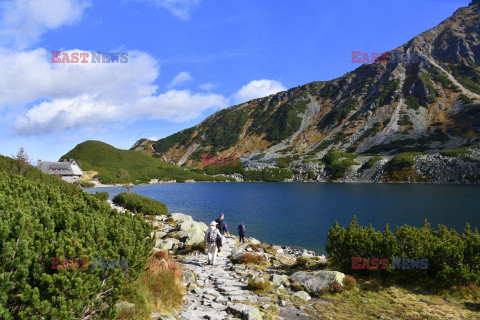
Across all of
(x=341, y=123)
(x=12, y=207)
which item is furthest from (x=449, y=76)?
(x=12, y=207)

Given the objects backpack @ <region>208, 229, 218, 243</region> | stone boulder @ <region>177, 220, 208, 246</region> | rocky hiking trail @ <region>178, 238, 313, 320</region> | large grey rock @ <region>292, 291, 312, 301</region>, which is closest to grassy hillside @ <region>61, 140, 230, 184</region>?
stone boulder @ <region>177, 220, 208, 246</region>

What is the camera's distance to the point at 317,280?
484 inches

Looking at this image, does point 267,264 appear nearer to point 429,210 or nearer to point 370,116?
point 429,210

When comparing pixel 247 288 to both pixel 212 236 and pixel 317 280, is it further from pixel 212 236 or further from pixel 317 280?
pixel 212 236

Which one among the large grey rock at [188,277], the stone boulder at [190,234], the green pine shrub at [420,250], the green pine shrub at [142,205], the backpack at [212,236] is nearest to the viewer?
the green pine shrub at [420,250]

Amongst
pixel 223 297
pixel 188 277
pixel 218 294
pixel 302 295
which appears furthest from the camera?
pixel 188 277

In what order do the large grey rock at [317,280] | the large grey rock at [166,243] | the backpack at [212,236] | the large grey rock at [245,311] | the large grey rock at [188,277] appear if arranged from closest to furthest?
1. the large grey rock at [245,311]
2. the large grey rock at [317,280]
3. the large grey rock at [188,277]
4. the backpack at [212,236]
5. the large grey rock at [166,243]

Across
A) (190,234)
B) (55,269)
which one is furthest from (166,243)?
(55,269)

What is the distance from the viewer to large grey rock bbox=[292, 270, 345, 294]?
1193 centimetres

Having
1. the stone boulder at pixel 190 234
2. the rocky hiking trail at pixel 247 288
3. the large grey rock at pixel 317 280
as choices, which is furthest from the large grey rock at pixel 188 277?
the stone boulder at pixel 190 234

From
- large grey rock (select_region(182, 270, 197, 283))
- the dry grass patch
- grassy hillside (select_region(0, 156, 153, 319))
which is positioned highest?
grassy hillside (select_region(0, 156, 153, 319))

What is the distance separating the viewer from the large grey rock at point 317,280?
1193 cm

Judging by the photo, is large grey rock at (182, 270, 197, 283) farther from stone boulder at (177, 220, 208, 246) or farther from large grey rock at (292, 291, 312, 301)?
stone boulder at (177, 220, 208, 246)

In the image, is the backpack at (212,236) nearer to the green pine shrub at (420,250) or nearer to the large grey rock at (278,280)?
the large grey rock at (278,280)
